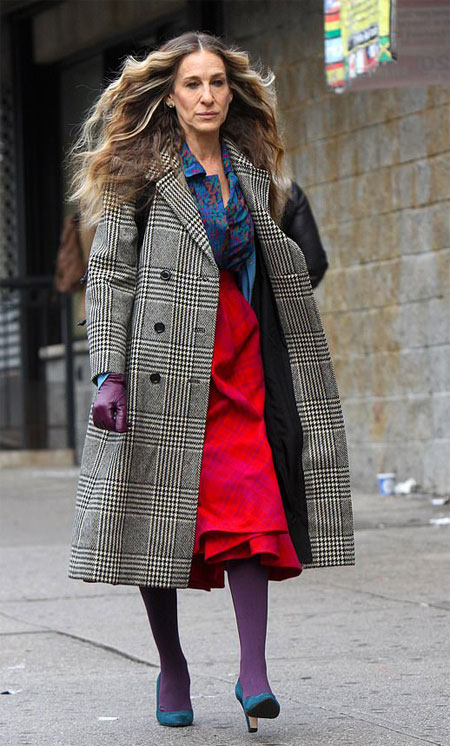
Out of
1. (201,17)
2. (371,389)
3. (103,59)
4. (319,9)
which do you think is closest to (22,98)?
(103,59)

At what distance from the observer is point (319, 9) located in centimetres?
1119

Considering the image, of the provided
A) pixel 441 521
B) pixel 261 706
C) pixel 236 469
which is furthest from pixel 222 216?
pixel 441 521

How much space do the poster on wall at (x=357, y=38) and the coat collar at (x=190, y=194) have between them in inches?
136

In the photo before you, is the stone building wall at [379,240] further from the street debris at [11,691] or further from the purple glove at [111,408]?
the purple glove at [111,408]

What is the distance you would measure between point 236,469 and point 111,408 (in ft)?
1.27

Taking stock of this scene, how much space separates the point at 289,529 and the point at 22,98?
12.3 metres

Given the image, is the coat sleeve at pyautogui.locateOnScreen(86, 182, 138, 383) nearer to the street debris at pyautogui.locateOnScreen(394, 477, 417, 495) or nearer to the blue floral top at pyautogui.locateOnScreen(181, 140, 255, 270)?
the blue floral top at pyautogui.locateOnScreen(181, 140, 255, 270)

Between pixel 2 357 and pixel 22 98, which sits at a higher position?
pixel 22 98

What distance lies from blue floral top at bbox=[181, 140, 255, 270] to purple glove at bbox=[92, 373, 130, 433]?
0.49 metres

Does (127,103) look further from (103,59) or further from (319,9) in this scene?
(103,59)

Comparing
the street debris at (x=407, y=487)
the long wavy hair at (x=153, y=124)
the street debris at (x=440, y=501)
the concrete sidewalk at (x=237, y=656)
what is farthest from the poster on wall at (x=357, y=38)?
the long wavy hair at (x=153, y=124)

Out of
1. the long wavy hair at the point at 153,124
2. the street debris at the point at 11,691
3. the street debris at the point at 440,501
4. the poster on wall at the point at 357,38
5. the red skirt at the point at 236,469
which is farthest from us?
the street debris at the point at 440,501

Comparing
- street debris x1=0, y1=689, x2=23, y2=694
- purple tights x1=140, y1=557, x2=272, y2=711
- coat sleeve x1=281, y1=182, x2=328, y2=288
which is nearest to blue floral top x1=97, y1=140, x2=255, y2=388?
purple tights x1=140, y1=557, x2=272, y2=711

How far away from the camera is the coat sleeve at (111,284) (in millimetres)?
4125
